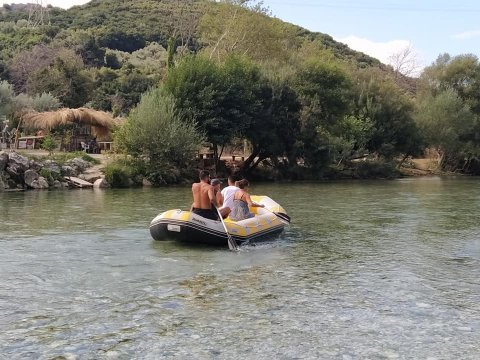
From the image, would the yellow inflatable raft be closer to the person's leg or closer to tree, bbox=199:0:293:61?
the person's leg

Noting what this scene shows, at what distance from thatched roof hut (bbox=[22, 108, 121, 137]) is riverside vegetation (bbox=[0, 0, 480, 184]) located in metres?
1.62

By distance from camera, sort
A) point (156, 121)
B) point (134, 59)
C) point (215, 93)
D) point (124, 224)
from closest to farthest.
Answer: point (124, 224), point (156, 121), point (215, 93), point (134, 59)

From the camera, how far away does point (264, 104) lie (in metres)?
36.0

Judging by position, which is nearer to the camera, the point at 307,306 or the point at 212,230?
the point at 307,306

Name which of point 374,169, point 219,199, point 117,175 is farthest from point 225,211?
point 374,169

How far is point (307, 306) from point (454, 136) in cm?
4245

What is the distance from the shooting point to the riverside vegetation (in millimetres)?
30203

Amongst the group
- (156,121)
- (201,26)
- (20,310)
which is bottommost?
(20,310)

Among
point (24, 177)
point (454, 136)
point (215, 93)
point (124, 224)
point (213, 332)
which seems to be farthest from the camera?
point (454, 136)

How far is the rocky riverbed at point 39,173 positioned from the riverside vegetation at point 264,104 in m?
1.60

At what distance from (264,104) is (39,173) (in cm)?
1468

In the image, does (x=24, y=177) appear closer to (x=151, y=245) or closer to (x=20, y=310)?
(x=151, y=245)

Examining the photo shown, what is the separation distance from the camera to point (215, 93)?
32.1m

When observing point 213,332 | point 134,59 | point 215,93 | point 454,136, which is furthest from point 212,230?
point 134,59
